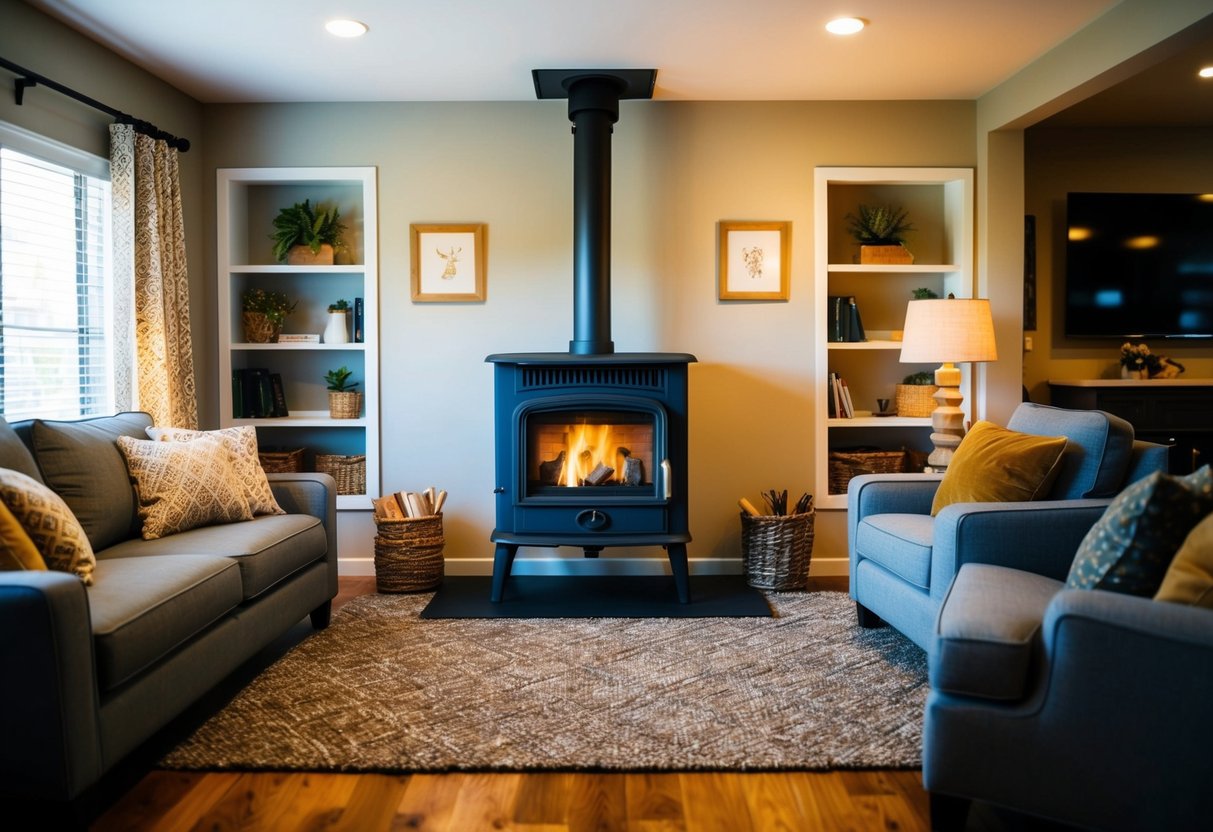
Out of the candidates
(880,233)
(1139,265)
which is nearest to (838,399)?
(880,233)

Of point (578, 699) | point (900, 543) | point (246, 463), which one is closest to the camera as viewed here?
point (578, 699)

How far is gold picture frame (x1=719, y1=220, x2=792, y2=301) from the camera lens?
4336mm

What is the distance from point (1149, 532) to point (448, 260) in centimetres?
330

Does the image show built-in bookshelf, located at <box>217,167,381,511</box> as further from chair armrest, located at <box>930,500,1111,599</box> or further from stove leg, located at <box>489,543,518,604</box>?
chair armrest, located at <box>930,500,1111,599</box>

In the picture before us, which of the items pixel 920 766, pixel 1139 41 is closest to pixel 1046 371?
pixel 1139 41

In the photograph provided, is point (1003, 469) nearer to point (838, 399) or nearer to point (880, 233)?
point (838, 399)

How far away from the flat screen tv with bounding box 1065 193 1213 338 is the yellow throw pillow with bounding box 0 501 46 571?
4949 millimetres

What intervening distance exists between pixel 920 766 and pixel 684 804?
24.7 inches

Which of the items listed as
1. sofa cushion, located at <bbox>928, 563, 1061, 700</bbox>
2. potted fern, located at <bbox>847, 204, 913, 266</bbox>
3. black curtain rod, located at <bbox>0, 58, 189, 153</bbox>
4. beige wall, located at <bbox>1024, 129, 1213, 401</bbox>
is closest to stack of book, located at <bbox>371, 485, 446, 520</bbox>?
black curtain rod, located at <bbox>0, 58, 189, 153</bbox>

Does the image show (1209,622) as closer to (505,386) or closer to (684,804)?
(684,804)

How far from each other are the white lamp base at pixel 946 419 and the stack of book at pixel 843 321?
49 centimetres

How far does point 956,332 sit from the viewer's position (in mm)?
3865

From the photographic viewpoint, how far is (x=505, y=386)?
12.5 feet

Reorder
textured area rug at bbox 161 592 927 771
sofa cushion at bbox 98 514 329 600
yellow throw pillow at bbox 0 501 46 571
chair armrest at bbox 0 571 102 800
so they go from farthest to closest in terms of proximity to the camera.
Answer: sofa cushion at bbox 98 514 329 600, textured area rug at bbox 161 592 927 771, yellow throw pillow at bbox 0 501 46 571, chair armrest at bbox 0 571 102 800
